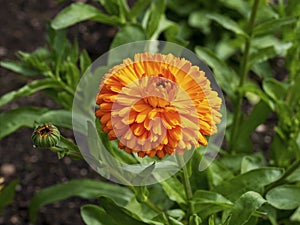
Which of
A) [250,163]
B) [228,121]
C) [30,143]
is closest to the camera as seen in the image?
[250,163]

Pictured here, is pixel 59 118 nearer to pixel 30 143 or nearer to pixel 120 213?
pixel 120 213

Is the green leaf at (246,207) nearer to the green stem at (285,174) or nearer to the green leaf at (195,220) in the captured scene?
the green leaf at (195,220)

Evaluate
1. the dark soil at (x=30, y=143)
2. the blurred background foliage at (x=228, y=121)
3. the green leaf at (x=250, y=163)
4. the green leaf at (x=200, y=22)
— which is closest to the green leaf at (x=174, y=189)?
the blurred background foliage at (x=228, y=121)

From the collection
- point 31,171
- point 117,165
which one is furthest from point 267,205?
point 31,171

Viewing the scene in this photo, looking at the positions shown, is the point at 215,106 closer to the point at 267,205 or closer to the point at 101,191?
the point at 267,205

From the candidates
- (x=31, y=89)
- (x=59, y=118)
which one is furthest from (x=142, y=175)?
(x=31, y=89)
